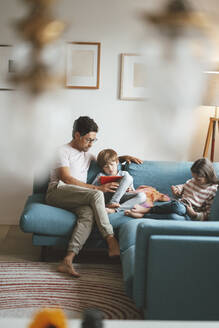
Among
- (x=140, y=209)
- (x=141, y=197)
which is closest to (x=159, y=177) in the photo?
(x=141, y=197)

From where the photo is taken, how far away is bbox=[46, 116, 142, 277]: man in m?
3.19

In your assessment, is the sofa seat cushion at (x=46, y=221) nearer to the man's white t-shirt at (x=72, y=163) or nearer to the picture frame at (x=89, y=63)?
the man's white t-shirt at (x=72, y=163)

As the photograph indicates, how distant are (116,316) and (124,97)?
2.36 metres

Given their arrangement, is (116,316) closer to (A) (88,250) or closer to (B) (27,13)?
(A) (88,250)

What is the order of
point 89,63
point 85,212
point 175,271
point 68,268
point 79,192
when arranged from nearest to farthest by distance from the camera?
point 175,271 → point 68,268 → point 85,212 → point 79,192 → point 89,63

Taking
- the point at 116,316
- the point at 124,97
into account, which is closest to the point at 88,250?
the point at 116,316

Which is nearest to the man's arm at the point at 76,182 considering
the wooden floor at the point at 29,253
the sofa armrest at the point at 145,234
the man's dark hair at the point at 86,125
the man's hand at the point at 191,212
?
the man's dark hair at the point at 86,125

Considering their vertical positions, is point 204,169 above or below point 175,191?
above

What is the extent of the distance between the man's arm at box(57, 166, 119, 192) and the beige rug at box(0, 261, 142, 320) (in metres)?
0.64

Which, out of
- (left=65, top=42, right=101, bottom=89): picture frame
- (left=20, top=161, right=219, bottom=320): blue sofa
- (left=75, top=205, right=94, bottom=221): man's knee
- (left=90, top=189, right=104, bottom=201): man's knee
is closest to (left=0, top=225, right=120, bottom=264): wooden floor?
(left=75, top=205, right=94, bottom=221): man's knee

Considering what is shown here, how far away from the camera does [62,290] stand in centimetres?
282

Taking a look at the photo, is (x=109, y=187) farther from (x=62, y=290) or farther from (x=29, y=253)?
(x=62, y=290)

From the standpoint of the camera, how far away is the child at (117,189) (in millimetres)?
3570

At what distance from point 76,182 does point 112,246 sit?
66cm
